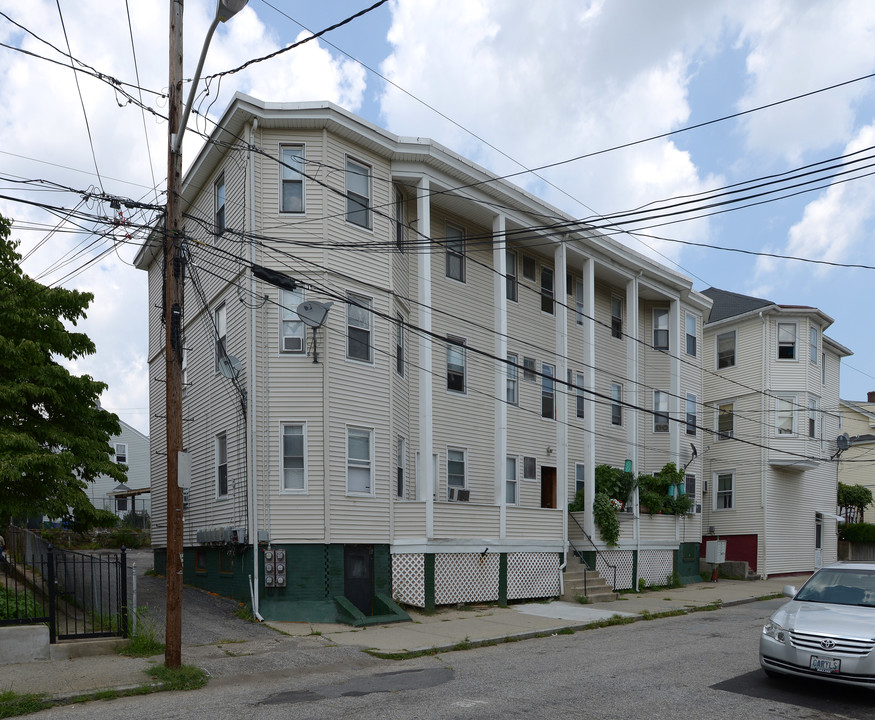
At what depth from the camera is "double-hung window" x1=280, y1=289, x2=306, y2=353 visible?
17.4 metres

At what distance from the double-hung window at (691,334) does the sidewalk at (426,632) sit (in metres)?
9.24

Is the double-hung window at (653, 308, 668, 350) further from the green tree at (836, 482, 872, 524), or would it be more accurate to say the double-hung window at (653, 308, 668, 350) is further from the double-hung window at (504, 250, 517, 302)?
the green tree at (836, 482, 872, 524)

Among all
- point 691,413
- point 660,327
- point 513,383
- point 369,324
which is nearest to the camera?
point 369,324

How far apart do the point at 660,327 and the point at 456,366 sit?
36.3 feet

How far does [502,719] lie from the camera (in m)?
8.49

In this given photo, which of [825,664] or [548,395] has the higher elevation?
[548,395]

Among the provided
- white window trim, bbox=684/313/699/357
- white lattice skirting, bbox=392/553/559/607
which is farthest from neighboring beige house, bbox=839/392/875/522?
white lattice skirting, bbox=392/553/559/607

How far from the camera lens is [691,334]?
31.1 meters

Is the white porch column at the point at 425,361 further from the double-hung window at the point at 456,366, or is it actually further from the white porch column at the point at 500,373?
the double-hung window at the point at 456,366

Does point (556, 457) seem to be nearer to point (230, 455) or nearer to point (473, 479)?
point (473, 479)

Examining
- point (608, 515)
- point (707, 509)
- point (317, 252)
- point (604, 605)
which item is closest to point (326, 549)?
point (317, 252)

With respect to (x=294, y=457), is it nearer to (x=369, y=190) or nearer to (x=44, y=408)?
(x=44, y=408)

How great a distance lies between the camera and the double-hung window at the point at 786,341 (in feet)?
112

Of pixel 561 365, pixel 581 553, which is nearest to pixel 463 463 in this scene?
pixel 561 365
